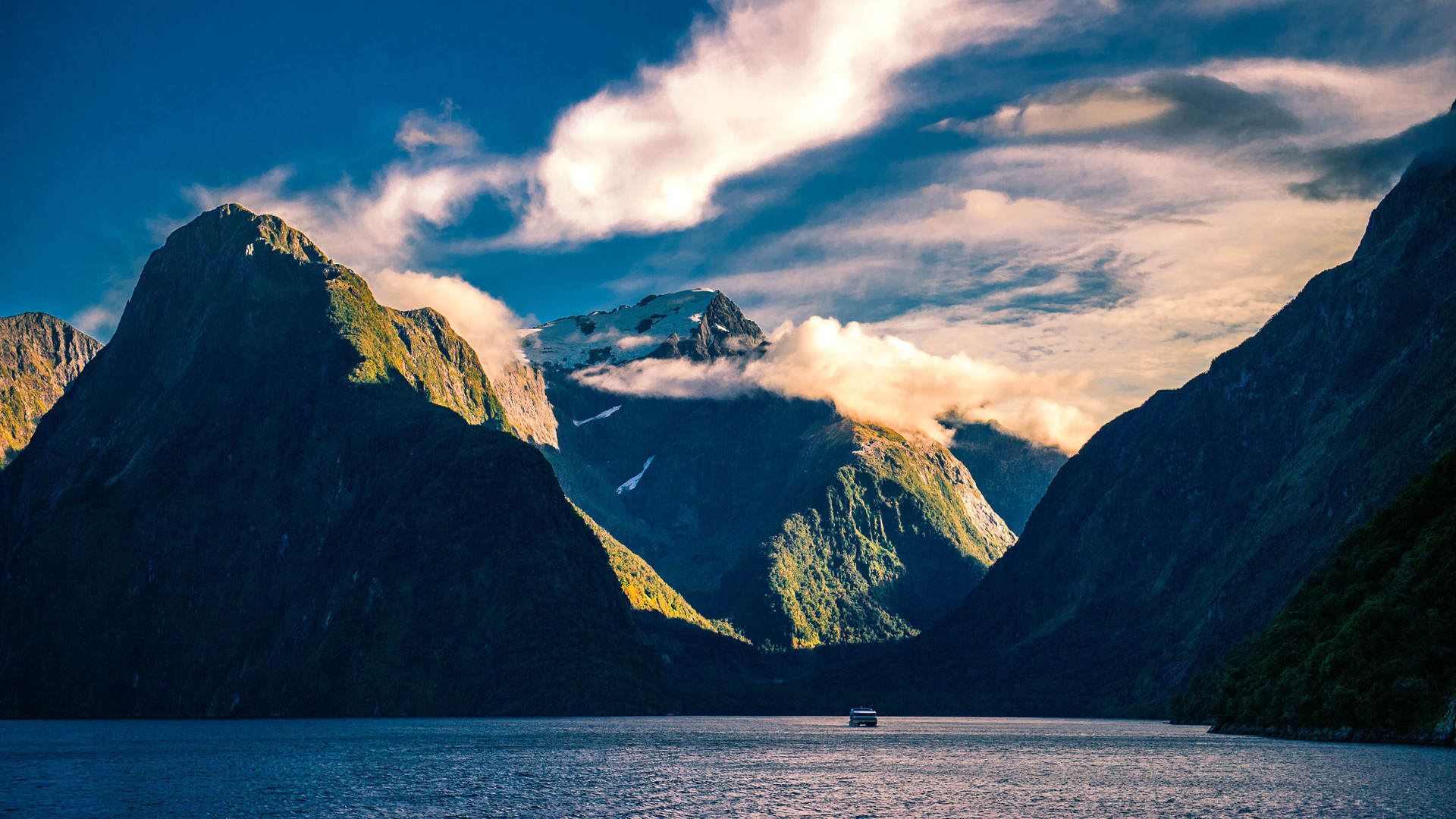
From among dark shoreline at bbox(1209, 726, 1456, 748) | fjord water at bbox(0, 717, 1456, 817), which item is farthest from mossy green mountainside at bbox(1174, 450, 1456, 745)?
fjord water at bbox(0, 717, 1456, 817)

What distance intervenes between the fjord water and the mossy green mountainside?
490 centimetres

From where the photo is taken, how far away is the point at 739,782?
434ft

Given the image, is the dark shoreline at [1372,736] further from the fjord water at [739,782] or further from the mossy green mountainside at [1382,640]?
the fjord water at [739,782]

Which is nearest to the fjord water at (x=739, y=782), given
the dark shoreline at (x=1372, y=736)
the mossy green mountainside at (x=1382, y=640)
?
the dark shoreline at (x=1372, y=736)

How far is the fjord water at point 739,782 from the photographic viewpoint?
10200 centimetres

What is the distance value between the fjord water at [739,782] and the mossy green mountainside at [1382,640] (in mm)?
4901

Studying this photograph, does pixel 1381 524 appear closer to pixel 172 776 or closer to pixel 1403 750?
pixel 1403 750

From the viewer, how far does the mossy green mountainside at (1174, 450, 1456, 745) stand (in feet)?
460

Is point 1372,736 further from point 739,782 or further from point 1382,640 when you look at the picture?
point 739,782

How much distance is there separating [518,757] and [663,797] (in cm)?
5986

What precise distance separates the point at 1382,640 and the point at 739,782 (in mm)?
88476

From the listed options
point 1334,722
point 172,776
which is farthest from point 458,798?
point 1334,722

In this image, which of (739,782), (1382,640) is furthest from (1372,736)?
A: (739,782)

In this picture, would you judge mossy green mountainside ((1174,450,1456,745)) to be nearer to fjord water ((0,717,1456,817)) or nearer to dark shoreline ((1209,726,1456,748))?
dark shoreline ((1209,726,1456,748))
